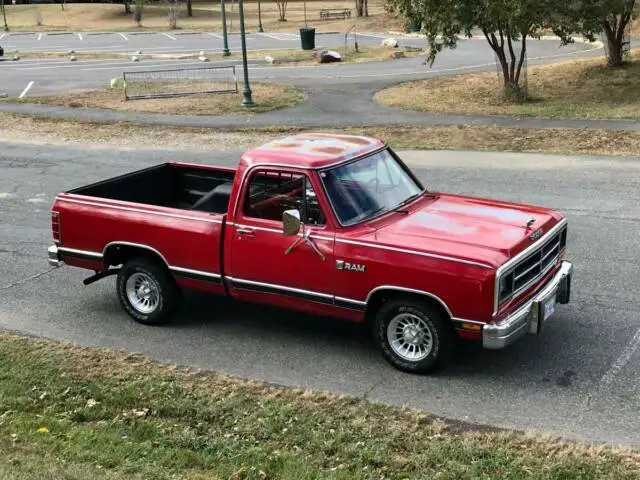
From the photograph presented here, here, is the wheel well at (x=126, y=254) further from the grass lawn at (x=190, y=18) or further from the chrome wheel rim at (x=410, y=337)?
the grass lawn at (x=190, y=18)

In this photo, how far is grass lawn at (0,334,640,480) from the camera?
5.04m

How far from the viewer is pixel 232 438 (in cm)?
555

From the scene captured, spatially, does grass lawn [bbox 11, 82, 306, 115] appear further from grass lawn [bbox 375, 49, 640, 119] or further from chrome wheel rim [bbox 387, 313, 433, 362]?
chrome wheel rim [bbox 387, 313, 433, 362]

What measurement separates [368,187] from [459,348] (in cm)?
171

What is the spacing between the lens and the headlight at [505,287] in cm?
597

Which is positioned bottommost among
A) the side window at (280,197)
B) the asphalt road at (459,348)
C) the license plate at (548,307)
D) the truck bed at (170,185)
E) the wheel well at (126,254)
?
the asphalt road at (459,348)

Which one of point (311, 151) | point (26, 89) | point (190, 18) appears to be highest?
point (190, 18)

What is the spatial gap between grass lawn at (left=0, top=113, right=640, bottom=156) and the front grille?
29.6ft

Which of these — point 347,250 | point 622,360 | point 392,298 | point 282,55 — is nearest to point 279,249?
point 347,250

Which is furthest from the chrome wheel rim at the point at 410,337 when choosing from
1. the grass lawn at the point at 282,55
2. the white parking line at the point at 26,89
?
the grass lawn at the point at 282,55

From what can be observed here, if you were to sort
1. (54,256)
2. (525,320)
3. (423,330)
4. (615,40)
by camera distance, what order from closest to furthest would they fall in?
(525,320) < (423,330) < (54,256) < (615,40)

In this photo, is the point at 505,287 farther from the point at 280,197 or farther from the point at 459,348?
the point at 280,197

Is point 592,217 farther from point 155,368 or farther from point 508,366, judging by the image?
point 155,368

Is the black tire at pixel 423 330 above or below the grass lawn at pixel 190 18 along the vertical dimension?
below
